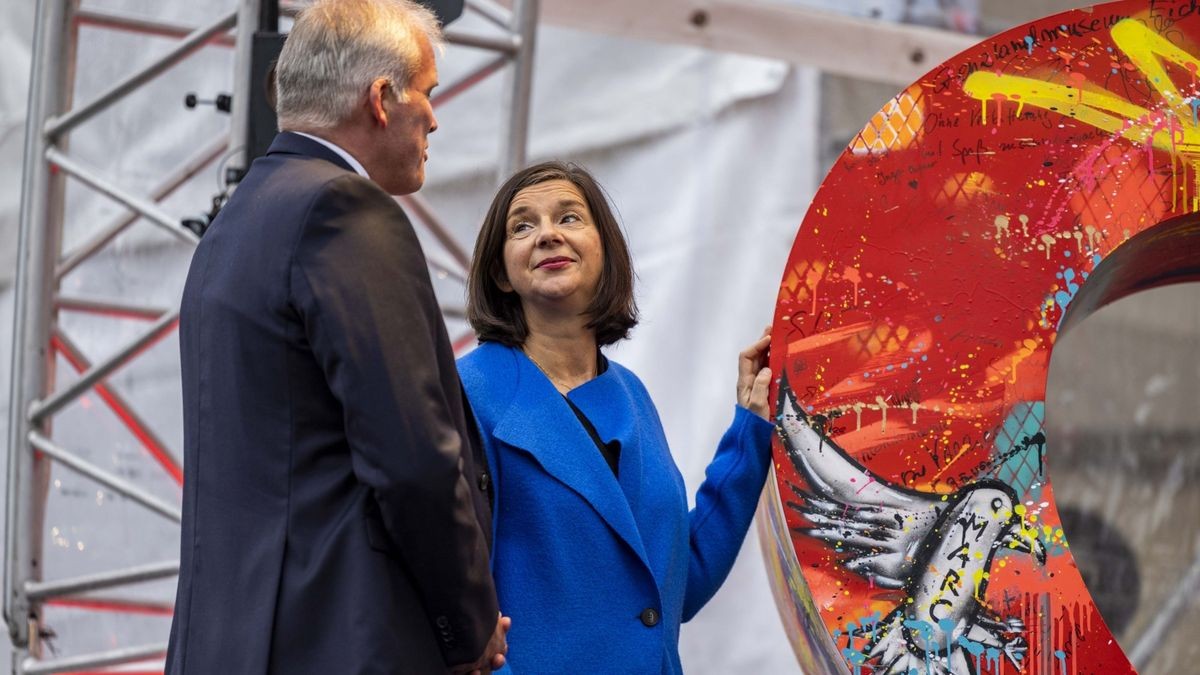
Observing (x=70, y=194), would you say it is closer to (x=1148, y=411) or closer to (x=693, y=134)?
(x=693, y=134)

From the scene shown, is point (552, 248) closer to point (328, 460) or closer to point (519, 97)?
point (328, 460)

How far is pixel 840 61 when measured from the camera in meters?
4.40

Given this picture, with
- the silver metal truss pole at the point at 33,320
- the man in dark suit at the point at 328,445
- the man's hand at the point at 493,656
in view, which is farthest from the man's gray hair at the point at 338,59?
the silver metal truss pole at the point at 33,320

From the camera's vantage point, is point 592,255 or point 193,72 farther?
point 193,72

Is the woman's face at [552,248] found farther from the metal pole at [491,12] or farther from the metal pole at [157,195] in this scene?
the metal pole at [157,195]

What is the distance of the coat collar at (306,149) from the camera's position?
1.78m

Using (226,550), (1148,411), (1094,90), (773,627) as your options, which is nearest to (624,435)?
(226,550)

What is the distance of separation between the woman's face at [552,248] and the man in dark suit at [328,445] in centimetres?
39

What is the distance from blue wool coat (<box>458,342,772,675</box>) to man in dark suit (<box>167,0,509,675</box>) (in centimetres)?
22

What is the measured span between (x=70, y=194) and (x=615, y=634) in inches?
102

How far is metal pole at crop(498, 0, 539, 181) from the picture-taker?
11.7 ft

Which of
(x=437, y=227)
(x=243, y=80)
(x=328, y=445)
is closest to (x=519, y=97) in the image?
(x=437, y=227)

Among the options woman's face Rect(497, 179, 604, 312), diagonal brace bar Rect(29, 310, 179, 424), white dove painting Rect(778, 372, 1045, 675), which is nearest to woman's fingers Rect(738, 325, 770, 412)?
white dove painting Rect(778, 372, 1045, 675)

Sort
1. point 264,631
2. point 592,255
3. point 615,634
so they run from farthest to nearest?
point 592,255 → point 615,634 → point 264,631
